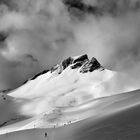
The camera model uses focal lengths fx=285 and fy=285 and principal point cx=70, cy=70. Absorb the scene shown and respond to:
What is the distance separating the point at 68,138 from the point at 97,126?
2841 millimetres

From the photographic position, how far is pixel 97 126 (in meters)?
Answer: 25.3

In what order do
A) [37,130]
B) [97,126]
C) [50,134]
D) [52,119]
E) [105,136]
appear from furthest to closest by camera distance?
[52,119]
[37,130]
[50,134]
[97,126]
[105,136]

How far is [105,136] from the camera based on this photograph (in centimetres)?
2117

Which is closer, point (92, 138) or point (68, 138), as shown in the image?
point (92, 138)

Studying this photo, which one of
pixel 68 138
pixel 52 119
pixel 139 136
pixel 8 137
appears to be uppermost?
pixel 52 119

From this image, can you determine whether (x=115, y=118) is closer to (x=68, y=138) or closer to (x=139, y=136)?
(x=68, y=138)

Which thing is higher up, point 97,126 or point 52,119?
point 52,119

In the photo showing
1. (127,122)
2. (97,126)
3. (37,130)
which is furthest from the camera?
(37,130)

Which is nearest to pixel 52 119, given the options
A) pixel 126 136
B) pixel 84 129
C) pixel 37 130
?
pixel 37 130

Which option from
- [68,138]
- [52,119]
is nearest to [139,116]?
[68,138]

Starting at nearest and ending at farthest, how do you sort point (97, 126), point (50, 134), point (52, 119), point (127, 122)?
point (127, 122) → point (97, 126) → point (50, 134) → point (52, 119)

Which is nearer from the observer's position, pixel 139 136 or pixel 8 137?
pixel 139 136

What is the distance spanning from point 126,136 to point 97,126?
5594mm

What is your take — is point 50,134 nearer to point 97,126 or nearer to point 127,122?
point 97,126
